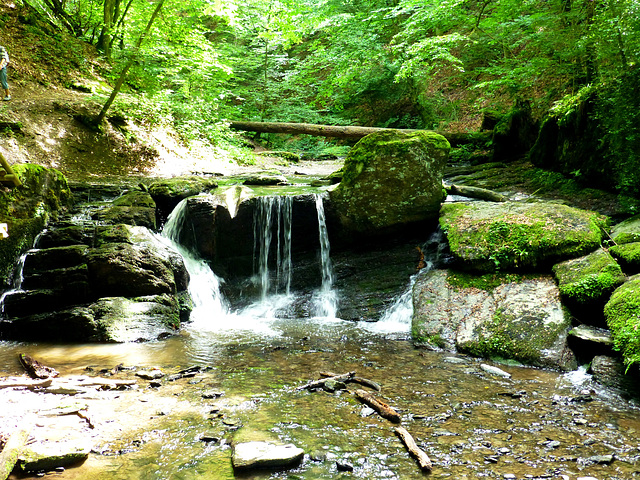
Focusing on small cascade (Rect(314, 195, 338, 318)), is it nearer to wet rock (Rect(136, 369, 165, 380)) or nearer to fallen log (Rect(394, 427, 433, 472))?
wet rock (Rect(136, 369, 165, 380))

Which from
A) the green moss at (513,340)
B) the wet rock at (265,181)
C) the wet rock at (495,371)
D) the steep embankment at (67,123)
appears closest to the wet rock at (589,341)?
the green moss at (513,340)

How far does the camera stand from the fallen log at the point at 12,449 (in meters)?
2.36

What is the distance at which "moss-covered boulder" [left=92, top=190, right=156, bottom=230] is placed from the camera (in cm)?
743

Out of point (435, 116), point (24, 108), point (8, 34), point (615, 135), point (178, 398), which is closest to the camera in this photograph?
point (178, 398)

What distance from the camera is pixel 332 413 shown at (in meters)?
3.49

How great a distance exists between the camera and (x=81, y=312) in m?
5.72

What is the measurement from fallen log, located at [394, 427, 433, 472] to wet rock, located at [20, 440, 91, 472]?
218 centimetres

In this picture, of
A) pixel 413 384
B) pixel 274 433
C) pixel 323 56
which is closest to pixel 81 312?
pixel 274 433

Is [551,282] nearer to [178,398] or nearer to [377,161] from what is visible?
[377,161]

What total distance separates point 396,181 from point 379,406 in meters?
5.01

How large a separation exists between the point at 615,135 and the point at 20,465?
776 centimetres

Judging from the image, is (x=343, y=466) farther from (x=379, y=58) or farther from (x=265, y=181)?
(x=379, y=58)

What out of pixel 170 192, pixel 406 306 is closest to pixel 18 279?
pixel 170 192

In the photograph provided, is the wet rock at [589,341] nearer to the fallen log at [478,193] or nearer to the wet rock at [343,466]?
the wet rock at [343,466]
